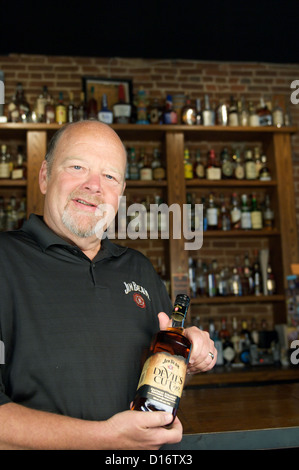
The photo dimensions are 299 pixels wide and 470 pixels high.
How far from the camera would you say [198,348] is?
2.72 feet

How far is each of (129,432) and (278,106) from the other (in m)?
3.22

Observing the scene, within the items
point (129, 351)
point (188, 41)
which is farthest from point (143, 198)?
point (129, 351)

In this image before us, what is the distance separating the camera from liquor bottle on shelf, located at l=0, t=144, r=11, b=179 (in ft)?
9.84

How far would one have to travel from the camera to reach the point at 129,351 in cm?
91

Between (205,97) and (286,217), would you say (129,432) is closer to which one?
(286,217)

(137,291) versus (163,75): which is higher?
(163,75)

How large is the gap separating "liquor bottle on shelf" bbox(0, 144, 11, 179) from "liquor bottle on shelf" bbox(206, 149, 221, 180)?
4.67 ft

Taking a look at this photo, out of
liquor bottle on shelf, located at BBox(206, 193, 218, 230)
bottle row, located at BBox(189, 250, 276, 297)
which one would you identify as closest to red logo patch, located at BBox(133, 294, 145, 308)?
bottle row, located at BBox(189, 250, 276, 297)

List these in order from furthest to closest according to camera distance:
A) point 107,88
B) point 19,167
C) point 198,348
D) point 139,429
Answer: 1. point 107,88
2. point 19,167
3. point 198,348
4. point 139,429

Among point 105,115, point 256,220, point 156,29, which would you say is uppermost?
point 156,29

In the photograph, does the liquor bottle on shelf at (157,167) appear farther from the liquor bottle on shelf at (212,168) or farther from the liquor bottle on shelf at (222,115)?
the liquor bottle on shelf at (222,115)

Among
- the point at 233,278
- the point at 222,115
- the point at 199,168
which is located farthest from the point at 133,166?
the point at 233,278

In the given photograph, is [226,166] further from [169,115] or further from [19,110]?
[19,110]

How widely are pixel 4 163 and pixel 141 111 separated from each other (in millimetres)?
1040
